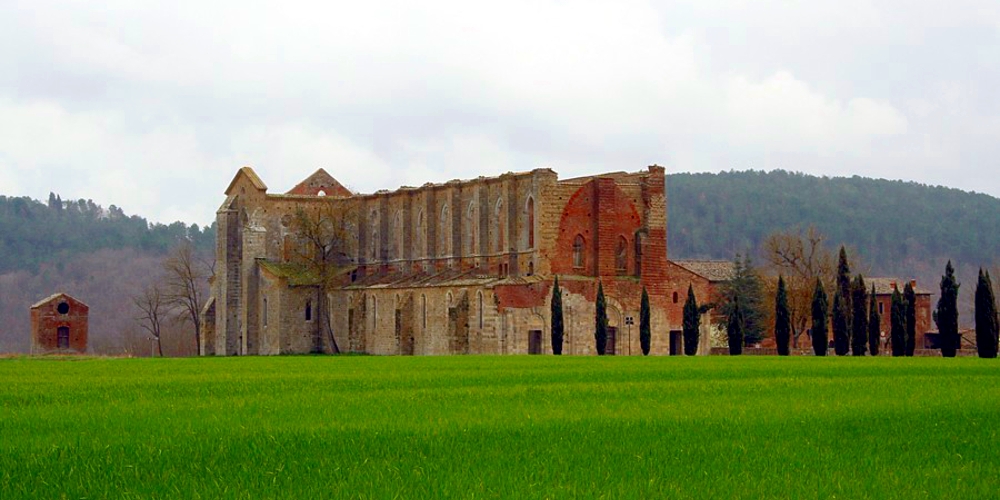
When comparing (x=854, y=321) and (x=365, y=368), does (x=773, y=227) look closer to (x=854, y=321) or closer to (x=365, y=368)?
(x=854, y=321)

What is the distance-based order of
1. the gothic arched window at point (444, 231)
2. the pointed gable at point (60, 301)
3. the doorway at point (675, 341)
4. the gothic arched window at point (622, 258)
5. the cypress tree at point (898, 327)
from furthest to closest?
the pointed gable at point (60, 301) → the gothic arched window at point (444, 231) → the gothic arched window at point (622, 258) → the doorway at point (675, 341) → the cypress tree at point (898, 327)

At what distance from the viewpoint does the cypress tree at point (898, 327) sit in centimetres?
5834

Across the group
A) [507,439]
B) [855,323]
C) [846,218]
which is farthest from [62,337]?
[846,218]

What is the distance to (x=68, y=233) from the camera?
167375mm

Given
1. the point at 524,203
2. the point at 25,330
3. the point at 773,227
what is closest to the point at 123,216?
the point at 25,330

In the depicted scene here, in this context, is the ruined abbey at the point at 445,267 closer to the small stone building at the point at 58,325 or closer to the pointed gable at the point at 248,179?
the pointed gable at the point at 248,179

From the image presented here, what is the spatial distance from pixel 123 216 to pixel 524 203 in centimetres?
12628

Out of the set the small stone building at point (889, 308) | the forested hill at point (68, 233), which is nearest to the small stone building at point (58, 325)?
the small stone building at point (889, 308)

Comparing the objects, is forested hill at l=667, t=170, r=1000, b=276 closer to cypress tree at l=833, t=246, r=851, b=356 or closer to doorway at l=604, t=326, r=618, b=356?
doorway at l=604, t=326, r=618, b=356

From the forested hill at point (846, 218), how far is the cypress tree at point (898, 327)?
325ft

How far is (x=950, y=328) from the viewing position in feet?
185

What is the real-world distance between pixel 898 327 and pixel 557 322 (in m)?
13.3

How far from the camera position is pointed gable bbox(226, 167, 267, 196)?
84.6 m

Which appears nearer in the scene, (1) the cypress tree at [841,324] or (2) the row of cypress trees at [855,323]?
(2) the row of cypress trees at [855,323]
